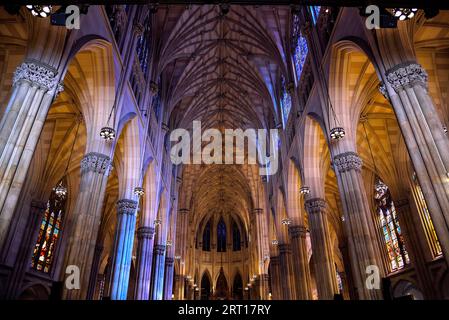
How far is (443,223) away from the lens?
23.9ft

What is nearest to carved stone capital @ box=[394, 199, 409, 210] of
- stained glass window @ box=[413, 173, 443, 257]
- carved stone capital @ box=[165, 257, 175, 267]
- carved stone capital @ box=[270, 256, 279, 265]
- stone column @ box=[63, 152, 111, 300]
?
stained glass window @ box=[413, 173, 443, 257]

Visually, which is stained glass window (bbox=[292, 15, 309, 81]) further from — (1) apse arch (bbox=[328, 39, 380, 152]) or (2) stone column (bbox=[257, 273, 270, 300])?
(2) stone column (bbox=[257, 273, 270, 300])

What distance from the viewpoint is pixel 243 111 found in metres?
34.1

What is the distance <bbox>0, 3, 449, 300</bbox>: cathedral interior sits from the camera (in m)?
8.48

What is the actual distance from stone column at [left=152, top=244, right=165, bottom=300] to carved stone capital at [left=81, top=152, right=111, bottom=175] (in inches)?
601

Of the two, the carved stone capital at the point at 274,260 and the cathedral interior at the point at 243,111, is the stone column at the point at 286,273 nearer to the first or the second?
the cathedral interior at the point at 243,111

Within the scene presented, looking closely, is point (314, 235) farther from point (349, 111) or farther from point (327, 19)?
point (327, 19)

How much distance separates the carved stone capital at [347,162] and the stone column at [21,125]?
10.5 m

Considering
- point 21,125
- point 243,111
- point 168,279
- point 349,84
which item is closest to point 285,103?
point 243,111

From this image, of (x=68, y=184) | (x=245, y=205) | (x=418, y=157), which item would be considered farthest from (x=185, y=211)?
(x=418, y=157)

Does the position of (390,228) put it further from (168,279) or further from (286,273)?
(168,279)

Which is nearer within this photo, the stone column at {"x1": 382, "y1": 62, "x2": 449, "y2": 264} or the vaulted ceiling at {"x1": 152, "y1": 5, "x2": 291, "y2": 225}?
the stone column at {"x1": 382, "y1": 62, "x2": 449, "y2": 264}

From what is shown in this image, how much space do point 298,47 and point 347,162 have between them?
11.2m
